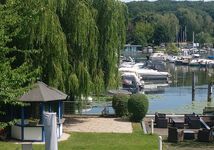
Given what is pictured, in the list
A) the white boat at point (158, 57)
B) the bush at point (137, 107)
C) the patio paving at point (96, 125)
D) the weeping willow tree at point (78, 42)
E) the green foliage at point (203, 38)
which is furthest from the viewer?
the green foliage at point (203, 38)

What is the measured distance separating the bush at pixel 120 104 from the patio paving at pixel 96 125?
0.75m

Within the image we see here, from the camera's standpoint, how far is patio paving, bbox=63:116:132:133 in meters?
25.0

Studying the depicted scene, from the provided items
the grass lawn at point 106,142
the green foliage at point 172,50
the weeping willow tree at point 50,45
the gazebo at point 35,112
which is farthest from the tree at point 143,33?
the gazebo at point 35,112

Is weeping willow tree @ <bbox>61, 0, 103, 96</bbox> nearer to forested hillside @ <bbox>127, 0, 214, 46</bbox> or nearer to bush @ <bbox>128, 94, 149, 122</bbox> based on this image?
bush @ <bbox>128, 94, 149, 122</bbox>

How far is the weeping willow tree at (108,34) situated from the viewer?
1101 inches

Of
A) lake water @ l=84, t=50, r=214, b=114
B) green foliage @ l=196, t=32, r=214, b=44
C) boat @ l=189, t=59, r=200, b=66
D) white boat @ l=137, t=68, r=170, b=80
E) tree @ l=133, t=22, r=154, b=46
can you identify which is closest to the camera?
lake water @ l=84, t=50, r=214, b=114

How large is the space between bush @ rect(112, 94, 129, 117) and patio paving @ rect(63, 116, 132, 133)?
2.47ft

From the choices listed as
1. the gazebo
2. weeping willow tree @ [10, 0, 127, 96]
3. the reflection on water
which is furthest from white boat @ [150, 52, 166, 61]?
the gazebo

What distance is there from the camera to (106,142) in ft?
71.6

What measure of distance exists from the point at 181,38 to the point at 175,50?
3774 centimetres

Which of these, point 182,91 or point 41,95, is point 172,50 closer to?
point 182,91

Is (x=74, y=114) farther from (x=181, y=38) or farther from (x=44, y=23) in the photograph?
(x=181, y=38)

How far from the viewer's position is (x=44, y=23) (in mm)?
23672

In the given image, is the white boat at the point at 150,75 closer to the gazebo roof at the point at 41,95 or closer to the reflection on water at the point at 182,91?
the reflection on water at the point at 182,91
